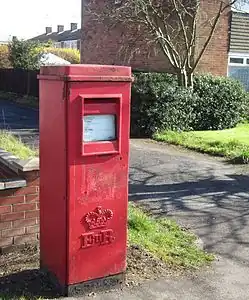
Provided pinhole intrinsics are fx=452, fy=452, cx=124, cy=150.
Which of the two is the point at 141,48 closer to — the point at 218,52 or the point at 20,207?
the point at 218,52

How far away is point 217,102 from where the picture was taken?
1390 centimetres

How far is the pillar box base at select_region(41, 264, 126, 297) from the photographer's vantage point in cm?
349

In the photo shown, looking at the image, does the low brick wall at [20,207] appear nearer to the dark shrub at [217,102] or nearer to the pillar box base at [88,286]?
the pillar box base at [88,286]

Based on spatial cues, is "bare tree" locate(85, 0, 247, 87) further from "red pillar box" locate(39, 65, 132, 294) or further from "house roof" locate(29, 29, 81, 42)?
"house roof" locate(29, 29, 81, 42)

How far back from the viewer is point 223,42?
1733 centimetres

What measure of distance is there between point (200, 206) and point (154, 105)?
21.0 ft

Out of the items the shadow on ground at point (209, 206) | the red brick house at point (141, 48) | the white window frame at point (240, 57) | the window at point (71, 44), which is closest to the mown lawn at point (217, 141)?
the shadow on ground at point (209, 206)

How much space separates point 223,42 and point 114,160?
49.0 feet

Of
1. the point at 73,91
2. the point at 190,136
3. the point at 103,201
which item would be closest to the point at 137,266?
the point at 103,201

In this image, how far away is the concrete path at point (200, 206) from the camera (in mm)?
3752

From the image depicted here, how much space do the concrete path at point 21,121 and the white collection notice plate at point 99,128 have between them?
7.54 meters

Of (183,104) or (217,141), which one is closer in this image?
(217,141)

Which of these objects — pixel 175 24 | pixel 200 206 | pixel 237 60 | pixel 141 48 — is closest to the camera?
pixel 200 206

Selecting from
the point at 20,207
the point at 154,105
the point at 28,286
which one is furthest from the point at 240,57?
the point at 28,286
